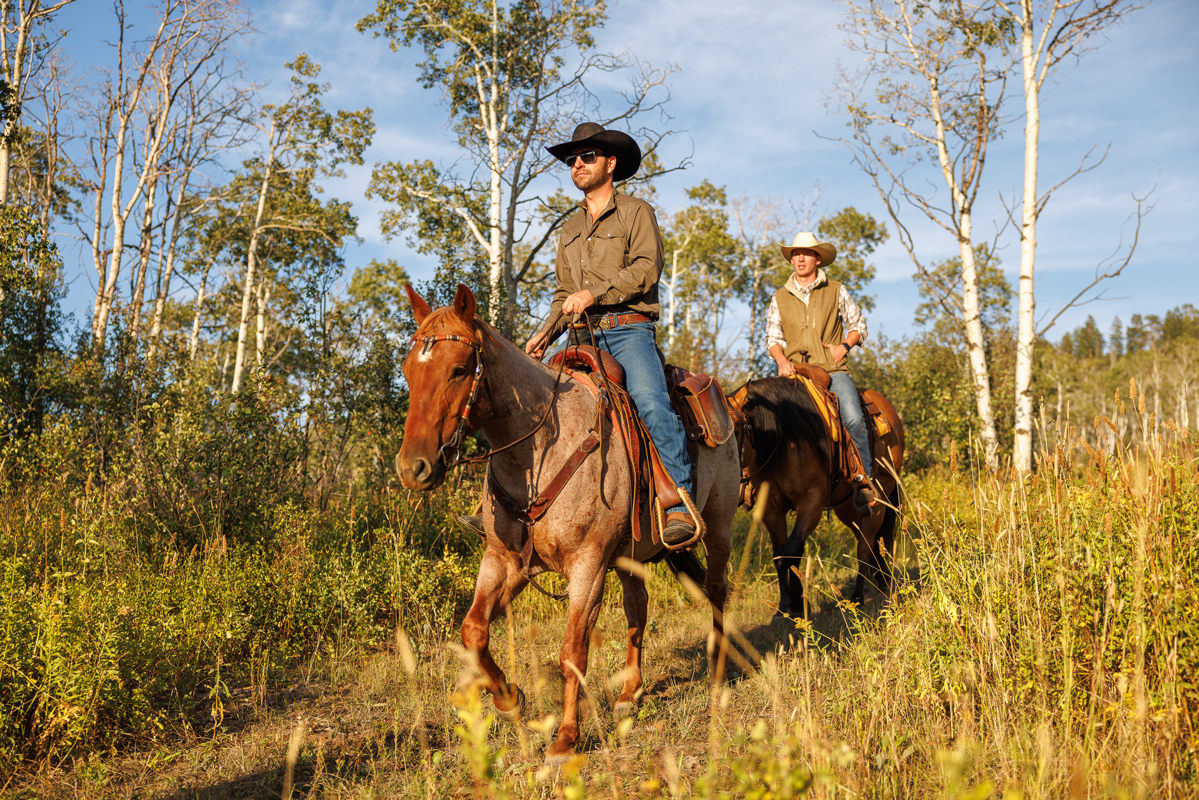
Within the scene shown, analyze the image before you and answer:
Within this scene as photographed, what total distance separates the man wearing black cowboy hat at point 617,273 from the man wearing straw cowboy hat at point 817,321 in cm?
Result: 307

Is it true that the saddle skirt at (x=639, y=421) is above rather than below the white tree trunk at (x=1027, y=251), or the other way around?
below

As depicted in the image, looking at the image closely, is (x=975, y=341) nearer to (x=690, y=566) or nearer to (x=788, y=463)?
(x=788, y=463)

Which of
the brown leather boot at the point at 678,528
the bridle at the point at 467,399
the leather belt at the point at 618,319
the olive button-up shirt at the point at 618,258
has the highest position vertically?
the olive button-up shirt at the point at 618,258

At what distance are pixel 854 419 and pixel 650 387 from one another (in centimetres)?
339

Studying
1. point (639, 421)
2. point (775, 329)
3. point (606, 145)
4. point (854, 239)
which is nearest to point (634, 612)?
point (639, 421)

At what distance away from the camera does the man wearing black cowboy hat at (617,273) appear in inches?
174

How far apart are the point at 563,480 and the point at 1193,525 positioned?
2872 millimetres

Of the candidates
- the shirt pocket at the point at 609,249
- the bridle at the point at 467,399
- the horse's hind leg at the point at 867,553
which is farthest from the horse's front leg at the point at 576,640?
the horse's hind leg at the point at 867,553

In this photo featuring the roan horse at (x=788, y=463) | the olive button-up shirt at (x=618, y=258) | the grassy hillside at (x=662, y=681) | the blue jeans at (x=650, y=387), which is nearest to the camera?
the grassy hillside at (x=662, y=681)

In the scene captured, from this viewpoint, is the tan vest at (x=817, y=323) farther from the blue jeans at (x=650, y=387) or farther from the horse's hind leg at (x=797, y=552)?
the blue jeans at (x=650, y=387)

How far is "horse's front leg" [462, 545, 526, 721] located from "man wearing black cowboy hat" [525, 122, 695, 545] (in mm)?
1139

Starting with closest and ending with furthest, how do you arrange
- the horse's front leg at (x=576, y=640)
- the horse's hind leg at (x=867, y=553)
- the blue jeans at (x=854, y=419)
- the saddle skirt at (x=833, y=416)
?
the horse's front leg at (x=576, y=640)
the saddle skirt at (x=833, y=416)
the blue jeans at (x=854, y=419)
the horse's hind leg at (x=867, y=553)

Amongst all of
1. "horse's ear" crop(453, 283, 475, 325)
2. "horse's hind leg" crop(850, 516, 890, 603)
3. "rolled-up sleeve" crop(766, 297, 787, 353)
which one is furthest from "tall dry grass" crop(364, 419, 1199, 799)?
"rolled-up sleeve" crop(766, 297, 787, 353)

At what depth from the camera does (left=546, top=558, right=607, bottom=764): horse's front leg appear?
3602mm
